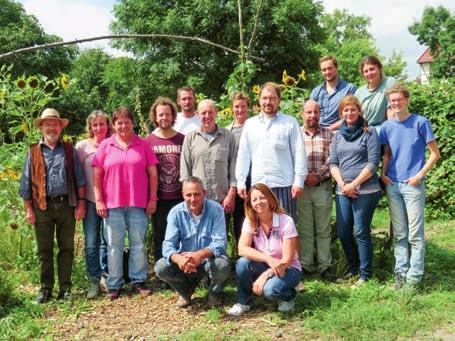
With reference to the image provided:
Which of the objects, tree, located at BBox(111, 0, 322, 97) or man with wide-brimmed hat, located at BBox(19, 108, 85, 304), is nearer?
man with wide-brimmed hat, located at BBox(19, 108, 85, 304)

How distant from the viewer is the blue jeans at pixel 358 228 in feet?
14.9

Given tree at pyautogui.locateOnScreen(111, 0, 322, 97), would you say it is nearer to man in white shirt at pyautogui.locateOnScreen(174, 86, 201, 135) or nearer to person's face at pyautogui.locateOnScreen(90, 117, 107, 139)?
man in white shirt at pyautogui.locateOnScreen(174, 86, 201, 135)

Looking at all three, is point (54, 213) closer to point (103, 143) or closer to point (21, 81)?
point (103, 143)

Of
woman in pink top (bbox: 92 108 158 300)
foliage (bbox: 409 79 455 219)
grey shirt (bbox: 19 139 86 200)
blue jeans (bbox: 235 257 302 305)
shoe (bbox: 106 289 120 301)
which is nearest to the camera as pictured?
→ blue jeans (bbox: 235 257 302 305)

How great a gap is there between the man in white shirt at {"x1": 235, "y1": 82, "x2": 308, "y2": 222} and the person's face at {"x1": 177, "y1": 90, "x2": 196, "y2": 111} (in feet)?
2.45

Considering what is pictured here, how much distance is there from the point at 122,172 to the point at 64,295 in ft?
4.07

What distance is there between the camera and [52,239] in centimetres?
455

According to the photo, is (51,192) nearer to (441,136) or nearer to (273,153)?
(273,153)

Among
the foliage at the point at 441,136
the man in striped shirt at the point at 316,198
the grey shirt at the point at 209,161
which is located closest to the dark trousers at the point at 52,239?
the grey shirt at the point at 209,161

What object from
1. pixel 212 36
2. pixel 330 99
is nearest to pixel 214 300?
pixel 330 99

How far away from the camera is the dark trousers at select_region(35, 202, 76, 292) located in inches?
176

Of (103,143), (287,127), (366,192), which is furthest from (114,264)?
(366,192)

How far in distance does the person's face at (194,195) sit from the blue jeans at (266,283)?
0.57 metres

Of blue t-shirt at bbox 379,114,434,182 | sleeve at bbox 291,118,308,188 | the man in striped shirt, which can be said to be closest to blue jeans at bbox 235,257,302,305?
sleeve at bbox 291,118,308,188
